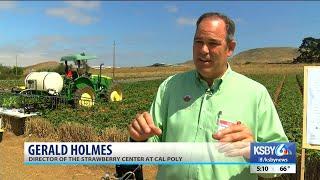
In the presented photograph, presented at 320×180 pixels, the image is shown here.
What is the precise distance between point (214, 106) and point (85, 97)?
1352 cm

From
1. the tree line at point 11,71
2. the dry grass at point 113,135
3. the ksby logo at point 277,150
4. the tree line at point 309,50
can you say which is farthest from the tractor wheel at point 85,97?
the tree line at point 309,50

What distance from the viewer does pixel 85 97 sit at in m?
15.8

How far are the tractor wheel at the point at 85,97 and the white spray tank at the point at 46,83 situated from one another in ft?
2.50

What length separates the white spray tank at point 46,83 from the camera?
15797 mm

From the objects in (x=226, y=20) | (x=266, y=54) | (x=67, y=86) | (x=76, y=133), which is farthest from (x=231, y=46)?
(x=266, y=54)

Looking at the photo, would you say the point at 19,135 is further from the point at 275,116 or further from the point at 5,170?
the point at 275,116

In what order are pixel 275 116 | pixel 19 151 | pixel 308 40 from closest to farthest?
pixel 275 116 → pixel 19 151 → pixel 308 40

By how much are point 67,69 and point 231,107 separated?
15055 mm

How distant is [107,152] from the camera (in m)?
2.41

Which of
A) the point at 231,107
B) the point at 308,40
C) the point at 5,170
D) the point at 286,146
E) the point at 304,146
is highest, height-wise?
the point at 308,40

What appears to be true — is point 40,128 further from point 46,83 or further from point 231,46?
point 231,46

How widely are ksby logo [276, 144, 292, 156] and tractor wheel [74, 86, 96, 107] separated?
1353 cm

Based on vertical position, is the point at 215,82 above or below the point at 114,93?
above

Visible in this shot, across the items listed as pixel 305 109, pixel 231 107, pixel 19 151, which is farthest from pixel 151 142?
pixel 19 151
